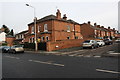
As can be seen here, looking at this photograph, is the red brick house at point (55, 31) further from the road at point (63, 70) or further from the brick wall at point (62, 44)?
the road at point (63, 70)

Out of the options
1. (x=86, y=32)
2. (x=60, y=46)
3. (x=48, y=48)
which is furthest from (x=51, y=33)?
(x=86, y=32)

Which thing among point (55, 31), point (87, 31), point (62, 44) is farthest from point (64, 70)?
point (87, 31)

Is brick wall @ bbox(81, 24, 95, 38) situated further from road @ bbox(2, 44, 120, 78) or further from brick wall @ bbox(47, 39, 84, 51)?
road @ bbox(2, 44, 120, 78)

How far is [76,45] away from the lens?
32844mm

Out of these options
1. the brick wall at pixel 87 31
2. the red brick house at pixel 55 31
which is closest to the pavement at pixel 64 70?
the red brick house at pixel 55 31

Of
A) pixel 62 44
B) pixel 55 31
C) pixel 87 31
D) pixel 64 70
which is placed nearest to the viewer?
pixel 64 70

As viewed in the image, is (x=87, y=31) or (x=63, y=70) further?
(x=87, y=31)

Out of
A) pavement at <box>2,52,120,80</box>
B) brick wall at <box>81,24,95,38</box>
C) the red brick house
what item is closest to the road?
pavement at <box>2,52,120,80</box>

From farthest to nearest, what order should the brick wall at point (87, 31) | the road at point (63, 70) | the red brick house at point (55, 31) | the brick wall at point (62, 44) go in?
the brick wall at point (87, 31), the red brick house at point (55, 31), the brick wall at point (62, 44), the road at point (63, 70)

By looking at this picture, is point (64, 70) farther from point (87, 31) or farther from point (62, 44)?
point (87, 31)

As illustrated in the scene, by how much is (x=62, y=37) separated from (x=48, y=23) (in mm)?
5604

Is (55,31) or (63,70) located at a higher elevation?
(55,31)

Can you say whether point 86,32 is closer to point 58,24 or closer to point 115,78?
point 58,24

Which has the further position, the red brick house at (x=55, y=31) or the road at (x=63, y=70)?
the red brick house at (x=55, y=31)
